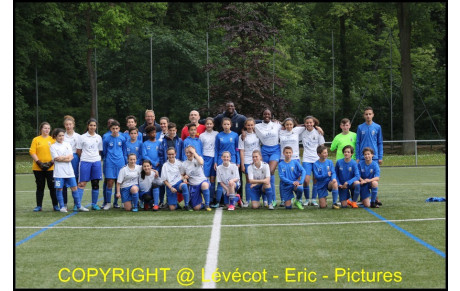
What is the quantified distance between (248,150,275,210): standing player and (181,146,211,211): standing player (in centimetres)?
81

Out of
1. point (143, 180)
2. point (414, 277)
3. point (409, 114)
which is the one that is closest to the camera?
point (414, 277)

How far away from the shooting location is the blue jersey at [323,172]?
38.5 feet

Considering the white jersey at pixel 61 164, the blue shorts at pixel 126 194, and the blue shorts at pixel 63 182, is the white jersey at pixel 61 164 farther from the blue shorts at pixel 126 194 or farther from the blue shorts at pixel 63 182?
the blue shorts at pixel 126 194

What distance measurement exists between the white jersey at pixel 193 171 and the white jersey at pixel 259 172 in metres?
0.84

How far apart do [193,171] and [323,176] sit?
2360 mm

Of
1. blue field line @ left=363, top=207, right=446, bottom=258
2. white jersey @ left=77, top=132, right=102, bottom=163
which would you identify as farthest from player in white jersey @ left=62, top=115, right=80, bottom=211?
blue field line @ left=363, top=207, right=446, bottom=258

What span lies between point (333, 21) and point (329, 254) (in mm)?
30487

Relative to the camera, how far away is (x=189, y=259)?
697 cm

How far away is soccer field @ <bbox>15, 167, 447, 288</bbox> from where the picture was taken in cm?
598

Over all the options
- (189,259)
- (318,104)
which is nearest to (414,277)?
(189,259)

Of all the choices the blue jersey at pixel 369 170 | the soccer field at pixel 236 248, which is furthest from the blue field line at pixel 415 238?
the blue jersey at pixel 369 170

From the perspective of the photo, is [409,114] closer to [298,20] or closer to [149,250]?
[298,20]

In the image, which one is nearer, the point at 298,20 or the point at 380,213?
the point at 380,213

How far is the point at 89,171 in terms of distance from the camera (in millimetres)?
12047
